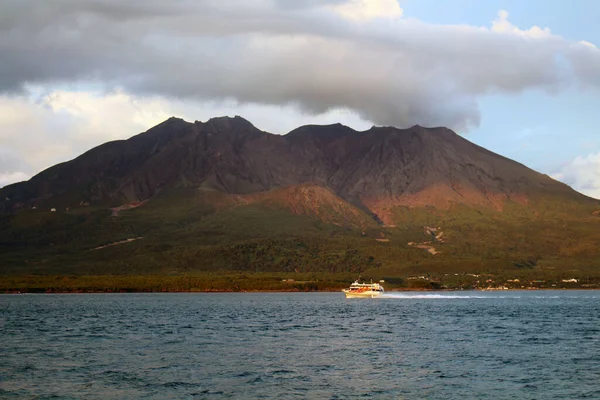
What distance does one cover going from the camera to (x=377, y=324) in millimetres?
119875

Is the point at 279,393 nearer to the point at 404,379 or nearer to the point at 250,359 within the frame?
the point at 404,379

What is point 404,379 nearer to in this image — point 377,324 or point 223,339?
point 223,339

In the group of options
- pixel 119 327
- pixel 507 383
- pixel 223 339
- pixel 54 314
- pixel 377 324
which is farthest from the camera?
pixel 54 314

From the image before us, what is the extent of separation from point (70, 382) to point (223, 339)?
112ft

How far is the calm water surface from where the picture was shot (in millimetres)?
57875

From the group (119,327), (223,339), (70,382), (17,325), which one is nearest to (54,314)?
(17,325)

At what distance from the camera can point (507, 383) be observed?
6066 centimetres

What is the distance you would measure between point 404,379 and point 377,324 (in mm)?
57596

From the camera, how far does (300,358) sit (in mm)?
75500

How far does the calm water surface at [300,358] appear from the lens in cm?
5788

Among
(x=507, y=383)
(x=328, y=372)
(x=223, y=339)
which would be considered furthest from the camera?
(x=223, y=339)

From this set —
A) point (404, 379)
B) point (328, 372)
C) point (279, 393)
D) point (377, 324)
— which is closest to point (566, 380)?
point (404, 379)

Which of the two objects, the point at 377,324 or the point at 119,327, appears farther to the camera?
the point at 377,324

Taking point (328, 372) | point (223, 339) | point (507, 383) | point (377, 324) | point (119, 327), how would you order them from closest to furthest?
point (507, 383), point (328, 372), point (223, 339), point (119, 327), point (377, 324)
